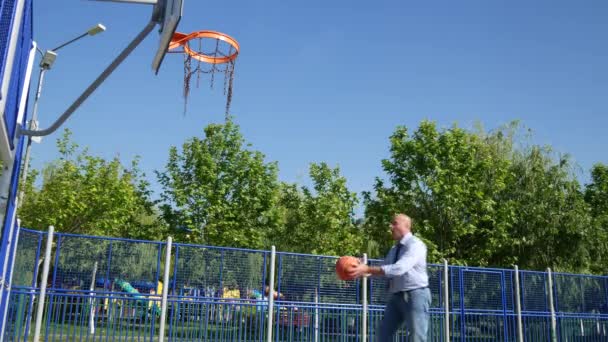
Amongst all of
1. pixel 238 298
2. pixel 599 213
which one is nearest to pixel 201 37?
pixel 238 298

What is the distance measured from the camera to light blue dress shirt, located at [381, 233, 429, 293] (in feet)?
22.5

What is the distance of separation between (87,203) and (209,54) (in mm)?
10140

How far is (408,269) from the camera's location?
271 inches

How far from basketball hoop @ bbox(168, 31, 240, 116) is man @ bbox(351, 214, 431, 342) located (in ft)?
33.3

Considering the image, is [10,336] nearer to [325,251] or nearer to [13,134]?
[13,134]

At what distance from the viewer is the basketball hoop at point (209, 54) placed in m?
16.2

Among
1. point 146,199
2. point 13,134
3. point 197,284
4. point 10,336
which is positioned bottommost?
point 10,336

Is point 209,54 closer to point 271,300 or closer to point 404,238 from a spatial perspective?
point 271,300

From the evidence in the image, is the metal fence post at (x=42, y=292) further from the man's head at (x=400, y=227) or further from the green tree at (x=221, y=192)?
the green tree at (x=221, y=192)

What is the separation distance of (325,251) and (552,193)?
34.9 feet

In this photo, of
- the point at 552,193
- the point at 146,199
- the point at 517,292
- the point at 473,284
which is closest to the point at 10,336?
the point at 473,284

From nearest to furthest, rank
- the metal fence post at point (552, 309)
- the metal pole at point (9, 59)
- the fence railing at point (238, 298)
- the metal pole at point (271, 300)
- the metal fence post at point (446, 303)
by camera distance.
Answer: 1. the metal pole at point (9, 59)
2. the fence railing at point (238, 298)
3. the metal pole at point (271, 300)
4. the metal fence post at point (446, 303)
5. the metal fence post at point (552, 309)

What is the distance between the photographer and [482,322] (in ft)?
51.6

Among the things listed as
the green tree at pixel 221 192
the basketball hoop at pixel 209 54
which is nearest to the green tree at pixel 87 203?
the green tree at pixel 221 192
